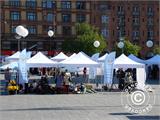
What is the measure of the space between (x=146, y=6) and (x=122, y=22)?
20.8 feet

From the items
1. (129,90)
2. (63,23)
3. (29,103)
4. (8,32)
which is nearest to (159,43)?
(63,23)

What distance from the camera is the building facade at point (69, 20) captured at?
85812 millimetres

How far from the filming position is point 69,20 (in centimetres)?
8944

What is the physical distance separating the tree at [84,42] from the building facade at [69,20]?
5602mm

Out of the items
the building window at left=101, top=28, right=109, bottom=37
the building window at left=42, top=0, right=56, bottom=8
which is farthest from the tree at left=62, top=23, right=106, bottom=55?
the building window at left=101, top=28, right=109, bottom=37

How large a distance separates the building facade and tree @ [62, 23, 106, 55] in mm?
5602

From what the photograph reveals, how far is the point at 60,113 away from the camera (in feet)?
55.6

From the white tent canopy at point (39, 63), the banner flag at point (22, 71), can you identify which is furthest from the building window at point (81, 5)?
the banner flag at point (22, 71)

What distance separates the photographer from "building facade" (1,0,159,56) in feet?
282

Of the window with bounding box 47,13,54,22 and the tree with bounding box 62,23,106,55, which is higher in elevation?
the window with bounding box 47,13,54,22

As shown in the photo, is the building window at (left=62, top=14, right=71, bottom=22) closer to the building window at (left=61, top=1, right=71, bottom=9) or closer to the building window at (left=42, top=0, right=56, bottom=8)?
the building window at (left=61, top=1, right=71, bottom=9)

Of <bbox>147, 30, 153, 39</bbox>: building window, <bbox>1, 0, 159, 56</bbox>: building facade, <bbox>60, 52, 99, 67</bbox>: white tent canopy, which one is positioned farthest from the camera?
<bbox>147, 30, 153, 39</bbox>: building window

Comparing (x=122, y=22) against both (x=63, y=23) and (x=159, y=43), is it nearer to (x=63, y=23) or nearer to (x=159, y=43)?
(x=159, y=43)

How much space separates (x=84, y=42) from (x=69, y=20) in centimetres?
1555
